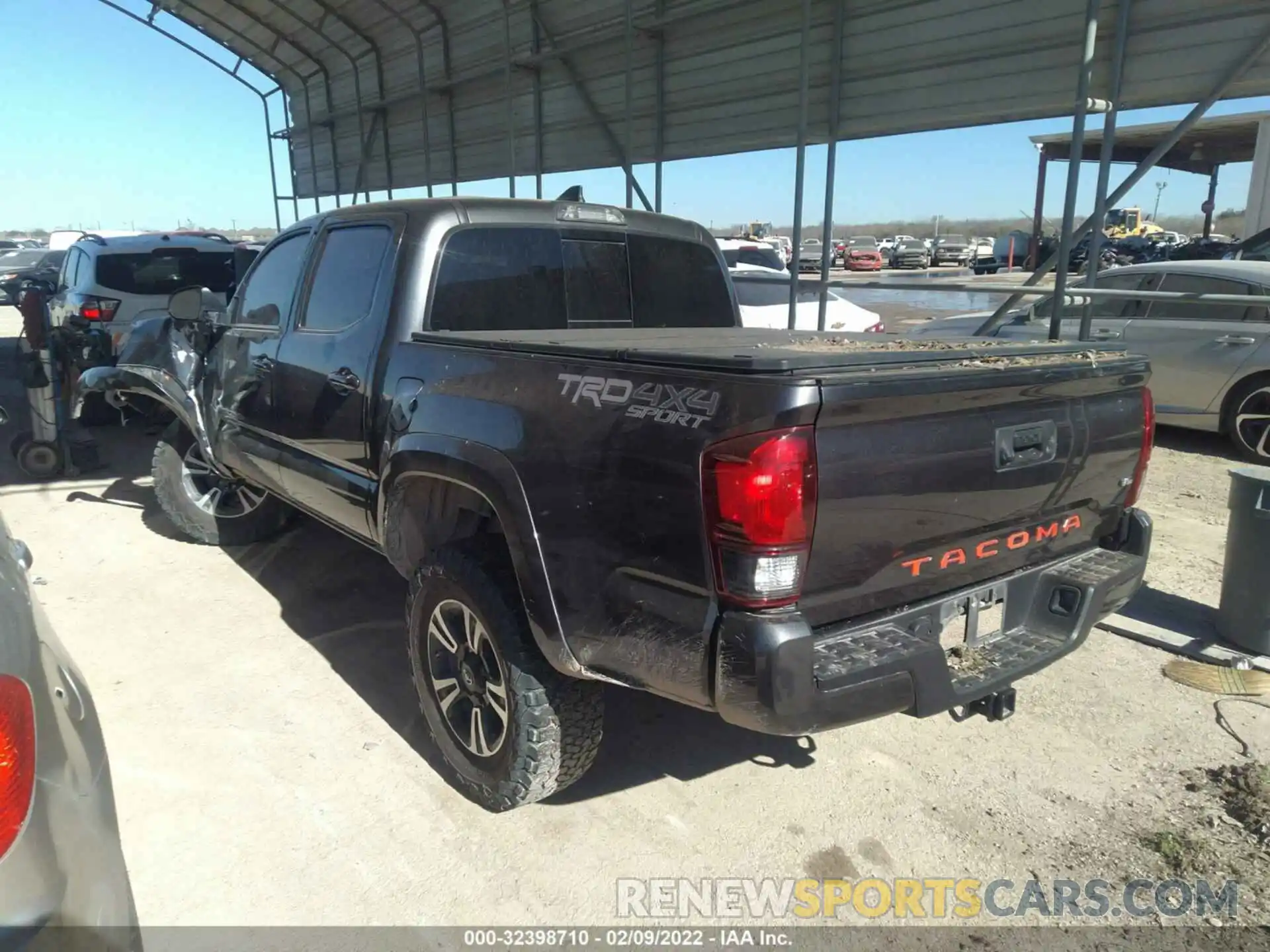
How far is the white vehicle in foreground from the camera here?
9008 mm

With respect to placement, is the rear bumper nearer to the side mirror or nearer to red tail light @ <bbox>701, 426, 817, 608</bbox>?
red tail light @ <bbox>701, 426, 817, 608</bbox>

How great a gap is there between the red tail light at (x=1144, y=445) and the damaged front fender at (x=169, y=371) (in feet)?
15.2

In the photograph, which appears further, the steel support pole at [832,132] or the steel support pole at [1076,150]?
the steel support pole at [832,132]

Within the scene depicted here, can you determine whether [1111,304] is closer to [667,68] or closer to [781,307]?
[781,307]

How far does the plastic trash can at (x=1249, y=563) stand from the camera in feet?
13.4

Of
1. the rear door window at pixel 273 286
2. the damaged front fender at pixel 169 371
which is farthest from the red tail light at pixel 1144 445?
the damaged front fender at pixel 169 371

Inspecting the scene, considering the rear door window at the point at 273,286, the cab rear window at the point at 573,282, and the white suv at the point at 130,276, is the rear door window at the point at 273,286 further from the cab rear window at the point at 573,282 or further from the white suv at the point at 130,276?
the white suv at the point at 130,276

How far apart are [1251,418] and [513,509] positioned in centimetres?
752

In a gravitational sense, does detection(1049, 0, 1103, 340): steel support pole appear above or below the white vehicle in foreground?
above

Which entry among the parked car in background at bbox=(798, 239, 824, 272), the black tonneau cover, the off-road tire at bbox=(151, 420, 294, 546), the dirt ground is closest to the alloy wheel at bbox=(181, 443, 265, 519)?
the off-road tire at bbox=(151, 420, 294, 546)

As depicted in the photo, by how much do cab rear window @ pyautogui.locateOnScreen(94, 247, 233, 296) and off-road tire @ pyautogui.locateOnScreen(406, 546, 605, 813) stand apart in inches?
273

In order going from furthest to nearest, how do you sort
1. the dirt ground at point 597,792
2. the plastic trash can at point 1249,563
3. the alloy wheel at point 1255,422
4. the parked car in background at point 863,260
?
the parked car in background at point 863,260 → the alloy wheel at point 1255,422 → the plastic trash can at point 1249,563 → the dirt ground at point 597,792

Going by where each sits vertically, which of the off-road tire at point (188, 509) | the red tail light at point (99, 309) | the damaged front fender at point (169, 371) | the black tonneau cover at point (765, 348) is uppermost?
the black tonneau cover at point (765, 348)

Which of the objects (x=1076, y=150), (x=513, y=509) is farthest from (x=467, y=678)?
(x=1076, y=150)
